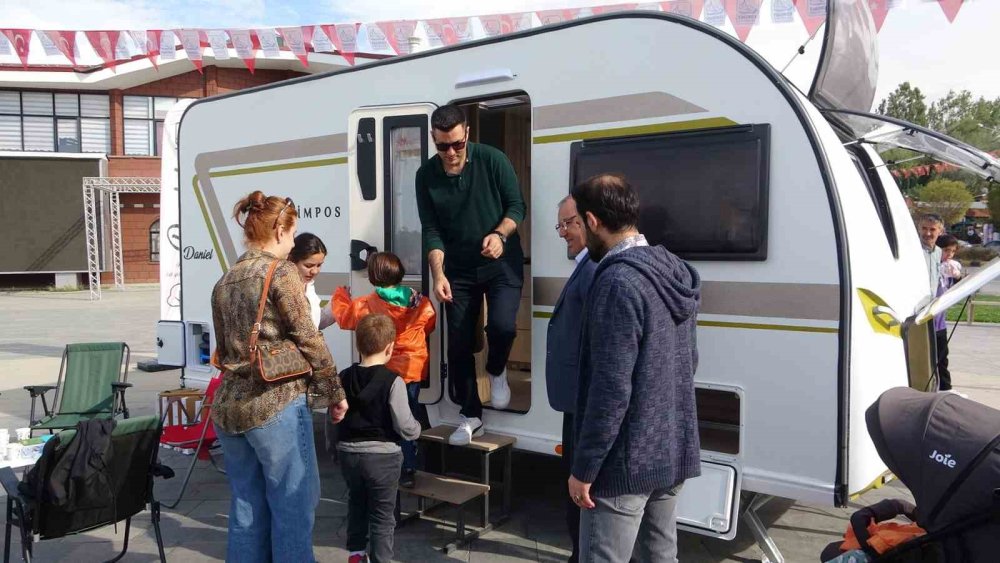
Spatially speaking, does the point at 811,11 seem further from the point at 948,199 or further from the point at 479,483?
the point at 948,199

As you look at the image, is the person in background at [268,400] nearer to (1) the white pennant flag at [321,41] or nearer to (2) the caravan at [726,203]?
(2) the caravan at [726,203]

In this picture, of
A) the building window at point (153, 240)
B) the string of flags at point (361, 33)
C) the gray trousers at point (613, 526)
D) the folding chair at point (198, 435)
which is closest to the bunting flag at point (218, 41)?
the string of flags at point (361, 33)

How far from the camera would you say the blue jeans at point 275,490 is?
3111 mm

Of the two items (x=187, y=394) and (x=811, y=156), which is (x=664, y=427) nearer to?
(x=811, y=156)

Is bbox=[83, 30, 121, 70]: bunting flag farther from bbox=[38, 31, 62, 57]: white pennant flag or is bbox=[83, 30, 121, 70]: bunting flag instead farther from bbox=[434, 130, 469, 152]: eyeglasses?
bbox=[434, 130, 469, 152]: eyeglasses

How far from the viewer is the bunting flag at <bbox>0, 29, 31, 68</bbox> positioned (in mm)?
20633

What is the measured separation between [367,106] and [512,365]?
2.31 metres

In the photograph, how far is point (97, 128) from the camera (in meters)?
26.5

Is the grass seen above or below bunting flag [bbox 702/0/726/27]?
below

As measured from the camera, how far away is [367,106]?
4828 mm

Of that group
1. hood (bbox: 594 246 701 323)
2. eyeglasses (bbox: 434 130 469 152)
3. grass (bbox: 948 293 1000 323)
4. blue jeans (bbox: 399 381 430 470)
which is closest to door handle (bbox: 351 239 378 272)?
blue jeans (bbox: 399 381 430 470)

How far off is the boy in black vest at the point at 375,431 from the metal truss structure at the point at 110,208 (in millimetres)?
22610

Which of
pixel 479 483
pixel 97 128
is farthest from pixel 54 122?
pixel 479 483

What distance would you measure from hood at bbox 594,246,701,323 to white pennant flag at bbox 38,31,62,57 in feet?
71.2
